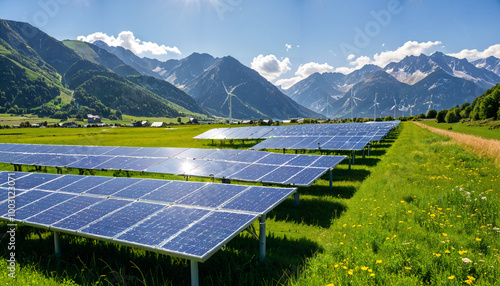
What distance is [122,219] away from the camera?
8641 millimetres

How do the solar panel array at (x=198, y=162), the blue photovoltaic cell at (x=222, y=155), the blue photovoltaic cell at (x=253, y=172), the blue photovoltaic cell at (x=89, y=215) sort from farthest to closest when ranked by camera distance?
the blue photovoltaic cell at (x=222, y=155) → the solar panel array at (x=198, y=162) → the blue photovoltaic cell at (x=253, y=172) → the blue photovoltaic cell at (x=89, y=215)

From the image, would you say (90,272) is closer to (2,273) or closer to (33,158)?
(2,273)

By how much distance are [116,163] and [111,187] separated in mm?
10325

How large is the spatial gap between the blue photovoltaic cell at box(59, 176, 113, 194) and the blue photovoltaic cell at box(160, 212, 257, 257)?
6.83 metres

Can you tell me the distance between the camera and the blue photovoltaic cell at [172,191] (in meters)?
10.4

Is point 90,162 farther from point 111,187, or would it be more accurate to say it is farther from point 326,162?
point 326,162

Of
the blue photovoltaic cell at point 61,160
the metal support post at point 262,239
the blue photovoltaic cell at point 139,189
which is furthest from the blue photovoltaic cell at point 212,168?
the blue photovoltaic cell at point 61,160

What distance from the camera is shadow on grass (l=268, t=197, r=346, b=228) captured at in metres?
13.5

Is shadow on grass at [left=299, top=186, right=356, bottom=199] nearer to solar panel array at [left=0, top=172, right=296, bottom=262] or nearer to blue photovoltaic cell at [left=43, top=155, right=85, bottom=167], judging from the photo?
solar panel array at [left=0, top=172, right=296, bottom=262]

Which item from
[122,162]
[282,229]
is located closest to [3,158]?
[122,162]

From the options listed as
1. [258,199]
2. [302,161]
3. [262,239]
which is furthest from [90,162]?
[262,239]

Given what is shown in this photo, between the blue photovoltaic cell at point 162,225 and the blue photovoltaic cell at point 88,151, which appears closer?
the blue photovoltaic cell at point 162,225

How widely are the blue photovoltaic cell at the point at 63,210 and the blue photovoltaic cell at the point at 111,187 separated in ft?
2.23

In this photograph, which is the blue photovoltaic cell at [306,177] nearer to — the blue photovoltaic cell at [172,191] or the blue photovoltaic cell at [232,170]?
the blue photovoltaic cell at [232,170]
